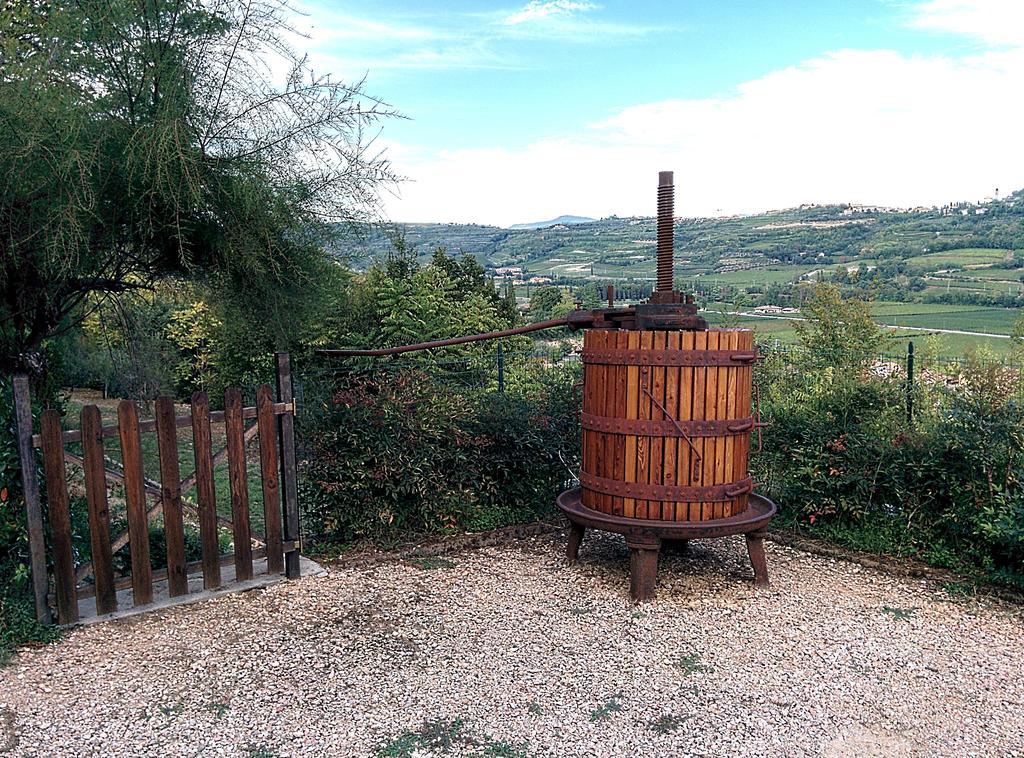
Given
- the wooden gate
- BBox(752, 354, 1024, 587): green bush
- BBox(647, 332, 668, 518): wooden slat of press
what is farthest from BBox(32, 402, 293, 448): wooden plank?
BBox(752, 354, 1024, 587): green bush

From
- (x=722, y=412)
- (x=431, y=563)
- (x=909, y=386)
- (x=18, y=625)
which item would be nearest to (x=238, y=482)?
(x=18, y=625)

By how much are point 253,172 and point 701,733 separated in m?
3.69

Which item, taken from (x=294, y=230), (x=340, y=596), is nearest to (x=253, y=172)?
(x=294, y=230)

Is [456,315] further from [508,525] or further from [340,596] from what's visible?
[340,596]

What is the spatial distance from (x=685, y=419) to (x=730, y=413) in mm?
301

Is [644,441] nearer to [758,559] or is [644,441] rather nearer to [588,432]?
[588,432]

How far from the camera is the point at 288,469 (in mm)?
4703

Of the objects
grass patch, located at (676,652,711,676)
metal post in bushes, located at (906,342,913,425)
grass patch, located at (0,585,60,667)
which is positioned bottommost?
grass patch, located at (676,652,711,676)

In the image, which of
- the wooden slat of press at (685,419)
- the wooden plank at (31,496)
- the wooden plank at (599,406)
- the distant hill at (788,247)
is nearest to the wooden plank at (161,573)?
the wooden plank at (31,496)

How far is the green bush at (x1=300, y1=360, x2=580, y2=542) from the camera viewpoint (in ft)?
17.4

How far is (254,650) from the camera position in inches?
148

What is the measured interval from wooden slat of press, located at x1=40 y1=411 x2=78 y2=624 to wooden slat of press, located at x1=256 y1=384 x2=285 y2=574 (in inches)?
41.3

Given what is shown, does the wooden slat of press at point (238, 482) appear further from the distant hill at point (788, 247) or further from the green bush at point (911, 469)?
the distant hill at point (788, 247)

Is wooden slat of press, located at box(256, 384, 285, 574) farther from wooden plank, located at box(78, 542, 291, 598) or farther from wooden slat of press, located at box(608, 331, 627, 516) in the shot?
wooden slat of press, located at box(608, 331, 627, 516)
